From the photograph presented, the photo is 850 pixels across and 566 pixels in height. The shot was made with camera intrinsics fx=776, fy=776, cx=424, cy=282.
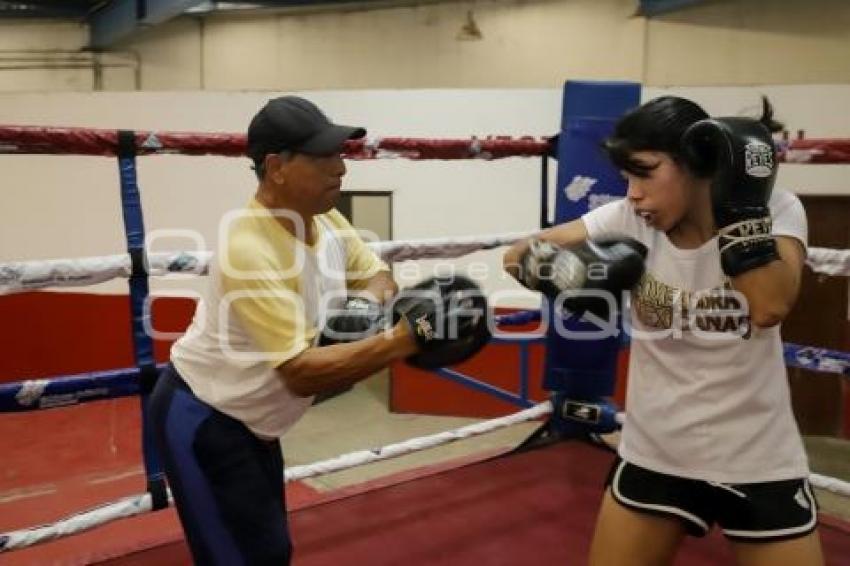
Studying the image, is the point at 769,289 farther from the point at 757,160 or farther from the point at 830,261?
the point at 830,261

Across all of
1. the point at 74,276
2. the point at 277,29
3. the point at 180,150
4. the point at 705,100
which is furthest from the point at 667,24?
the point at 74,276

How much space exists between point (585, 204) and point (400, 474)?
966 mm

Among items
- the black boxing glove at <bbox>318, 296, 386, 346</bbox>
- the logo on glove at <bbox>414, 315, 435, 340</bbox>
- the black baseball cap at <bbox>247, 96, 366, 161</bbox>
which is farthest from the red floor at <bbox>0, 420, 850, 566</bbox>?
the black baseball cap at <bbox>247, 96, 366, 161</bbox>

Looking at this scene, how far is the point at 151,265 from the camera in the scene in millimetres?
1607

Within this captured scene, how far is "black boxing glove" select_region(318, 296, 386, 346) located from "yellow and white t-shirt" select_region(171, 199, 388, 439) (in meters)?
0.03

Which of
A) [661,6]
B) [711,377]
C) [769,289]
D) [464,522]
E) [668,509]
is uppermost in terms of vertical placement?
[661,6]

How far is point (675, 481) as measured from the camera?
1.17 m

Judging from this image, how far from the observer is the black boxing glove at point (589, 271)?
43.4 inches

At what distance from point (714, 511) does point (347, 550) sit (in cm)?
97

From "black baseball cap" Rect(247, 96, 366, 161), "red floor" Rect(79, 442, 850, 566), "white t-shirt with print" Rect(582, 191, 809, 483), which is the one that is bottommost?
"red floor" Rect(79, 442, 850, 566)

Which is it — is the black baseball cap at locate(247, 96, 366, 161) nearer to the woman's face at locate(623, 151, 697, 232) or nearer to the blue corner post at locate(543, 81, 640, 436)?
the woman's face at locate(623, 151, 697, 232)

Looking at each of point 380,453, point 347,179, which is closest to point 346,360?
point 380,453

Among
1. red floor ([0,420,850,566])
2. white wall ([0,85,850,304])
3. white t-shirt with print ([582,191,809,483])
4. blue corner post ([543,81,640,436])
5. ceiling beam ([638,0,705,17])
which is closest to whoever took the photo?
white t-shirt with print ([582,191,809,483])

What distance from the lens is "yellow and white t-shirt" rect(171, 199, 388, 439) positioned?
1.11 metres
